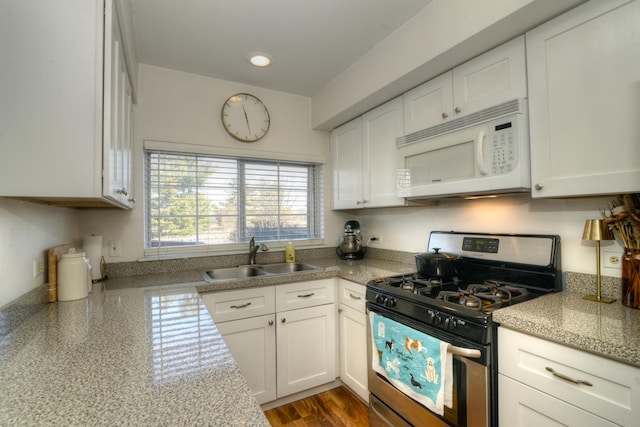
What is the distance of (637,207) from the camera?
49.1 inches

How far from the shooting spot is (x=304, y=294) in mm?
2152

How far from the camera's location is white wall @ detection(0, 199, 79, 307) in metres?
1.12

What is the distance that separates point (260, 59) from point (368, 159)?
3.62ft

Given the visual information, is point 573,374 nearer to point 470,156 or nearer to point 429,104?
point 470,156

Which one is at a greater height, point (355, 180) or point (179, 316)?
point (355, 180)

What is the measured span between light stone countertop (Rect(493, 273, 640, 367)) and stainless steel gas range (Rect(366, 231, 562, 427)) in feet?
0.31

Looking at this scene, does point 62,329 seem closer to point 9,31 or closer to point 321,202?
point 9,31

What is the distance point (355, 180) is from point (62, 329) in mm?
2088

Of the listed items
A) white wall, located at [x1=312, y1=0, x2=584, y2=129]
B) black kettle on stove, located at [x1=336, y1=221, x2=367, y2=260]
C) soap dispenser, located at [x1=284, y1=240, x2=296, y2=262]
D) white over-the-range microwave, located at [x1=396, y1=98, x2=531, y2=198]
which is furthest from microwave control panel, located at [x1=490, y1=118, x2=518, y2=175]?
soap dispenser, located at [x1=284, y1=240, x2=296, y2=262]

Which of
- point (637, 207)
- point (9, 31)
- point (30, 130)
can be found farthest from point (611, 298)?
point (9, 31)

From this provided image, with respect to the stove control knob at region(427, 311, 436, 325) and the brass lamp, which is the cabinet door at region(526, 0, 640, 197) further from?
the stove control knob at region(427, 311, 436, 325)

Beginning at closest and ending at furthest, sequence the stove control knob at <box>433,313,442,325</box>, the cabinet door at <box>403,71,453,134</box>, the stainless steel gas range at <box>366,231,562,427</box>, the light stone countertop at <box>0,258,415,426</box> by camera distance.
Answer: the light stone countertop at <box>0,258,415,426</box> < the stainless steel gas range at <box>366,231,562,427</box> < the stove control knob at <box>433,313,442,325</box> < the cabinet door at <box>403,71,453,134</box>

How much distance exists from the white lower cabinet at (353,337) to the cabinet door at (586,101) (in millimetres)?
1216

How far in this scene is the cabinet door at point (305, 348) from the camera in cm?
209
